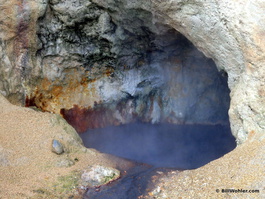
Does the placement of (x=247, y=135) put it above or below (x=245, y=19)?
below

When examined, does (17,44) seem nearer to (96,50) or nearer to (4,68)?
(4,68)

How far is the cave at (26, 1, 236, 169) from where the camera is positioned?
9.23 m

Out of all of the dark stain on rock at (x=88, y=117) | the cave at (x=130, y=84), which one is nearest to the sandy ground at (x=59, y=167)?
the cave at (x=130, y=84)

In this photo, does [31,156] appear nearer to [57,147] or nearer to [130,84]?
[57,147]

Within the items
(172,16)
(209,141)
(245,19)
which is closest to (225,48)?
(245,19)

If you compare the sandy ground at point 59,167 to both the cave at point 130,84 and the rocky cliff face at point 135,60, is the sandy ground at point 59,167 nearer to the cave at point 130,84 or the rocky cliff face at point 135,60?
the rocky cliff face at point 135,60

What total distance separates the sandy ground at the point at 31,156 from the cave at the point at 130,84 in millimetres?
1262

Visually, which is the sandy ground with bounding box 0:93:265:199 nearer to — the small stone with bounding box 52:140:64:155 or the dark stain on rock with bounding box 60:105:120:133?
the small stone with bounding box 52:140:64:155

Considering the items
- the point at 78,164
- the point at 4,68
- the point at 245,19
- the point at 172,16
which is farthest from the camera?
the point at 4,68

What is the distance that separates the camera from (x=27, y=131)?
7.52m

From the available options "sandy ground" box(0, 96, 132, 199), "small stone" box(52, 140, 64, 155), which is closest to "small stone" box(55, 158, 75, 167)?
"sandy ground" box(0, 96, 132, 199)

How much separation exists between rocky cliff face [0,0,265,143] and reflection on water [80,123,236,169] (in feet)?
1.38

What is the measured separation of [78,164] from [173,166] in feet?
7.99

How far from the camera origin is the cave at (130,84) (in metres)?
9.23
